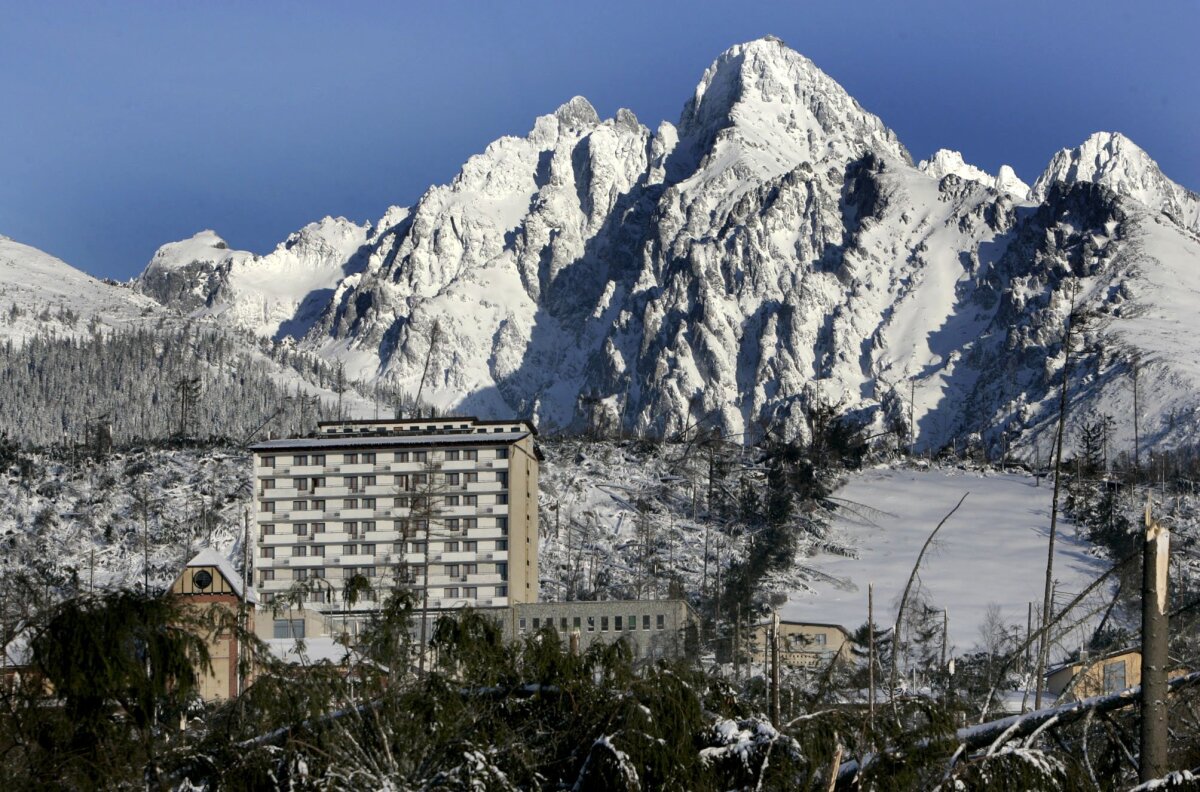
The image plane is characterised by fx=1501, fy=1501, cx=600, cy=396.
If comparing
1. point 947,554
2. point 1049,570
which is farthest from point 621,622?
point 1049,570

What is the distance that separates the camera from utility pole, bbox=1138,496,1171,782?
11195 millimetres

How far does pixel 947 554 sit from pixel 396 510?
5288cm

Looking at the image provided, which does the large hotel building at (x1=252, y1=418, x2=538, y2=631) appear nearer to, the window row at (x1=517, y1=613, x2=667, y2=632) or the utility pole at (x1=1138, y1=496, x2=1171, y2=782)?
the window row at (x1=517, y1=613, x2=667, y2=632)

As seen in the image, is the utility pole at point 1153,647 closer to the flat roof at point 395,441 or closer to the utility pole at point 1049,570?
the utility pole at point 1049,570

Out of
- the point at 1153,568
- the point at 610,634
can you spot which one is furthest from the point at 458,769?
the point at 610,634

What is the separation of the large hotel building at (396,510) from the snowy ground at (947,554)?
78.3 feet

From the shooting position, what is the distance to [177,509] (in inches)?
5669

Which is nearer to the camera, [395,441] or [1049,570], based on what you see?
[1049,570]

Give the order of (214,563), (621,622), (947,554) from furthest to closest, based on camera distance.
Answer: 1. (947,554)
2. (621,622)
3. (214,563)

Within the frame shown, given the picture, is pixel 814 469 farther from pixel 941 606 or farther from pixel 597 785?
pixel 597 785

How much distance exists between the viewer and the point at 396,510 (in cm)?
12675

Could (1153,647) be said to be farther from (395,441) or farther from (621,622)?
(395,441)

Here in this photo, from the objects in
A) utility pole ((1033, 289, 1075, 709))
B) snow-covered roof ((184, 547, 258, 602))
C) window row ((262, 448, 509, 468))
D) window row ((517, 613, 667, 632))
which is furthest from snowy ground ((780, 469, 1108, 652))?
utility pole ((1033, 289, 1075, 709))

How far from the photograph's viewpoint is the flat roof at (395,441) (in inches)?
5022
